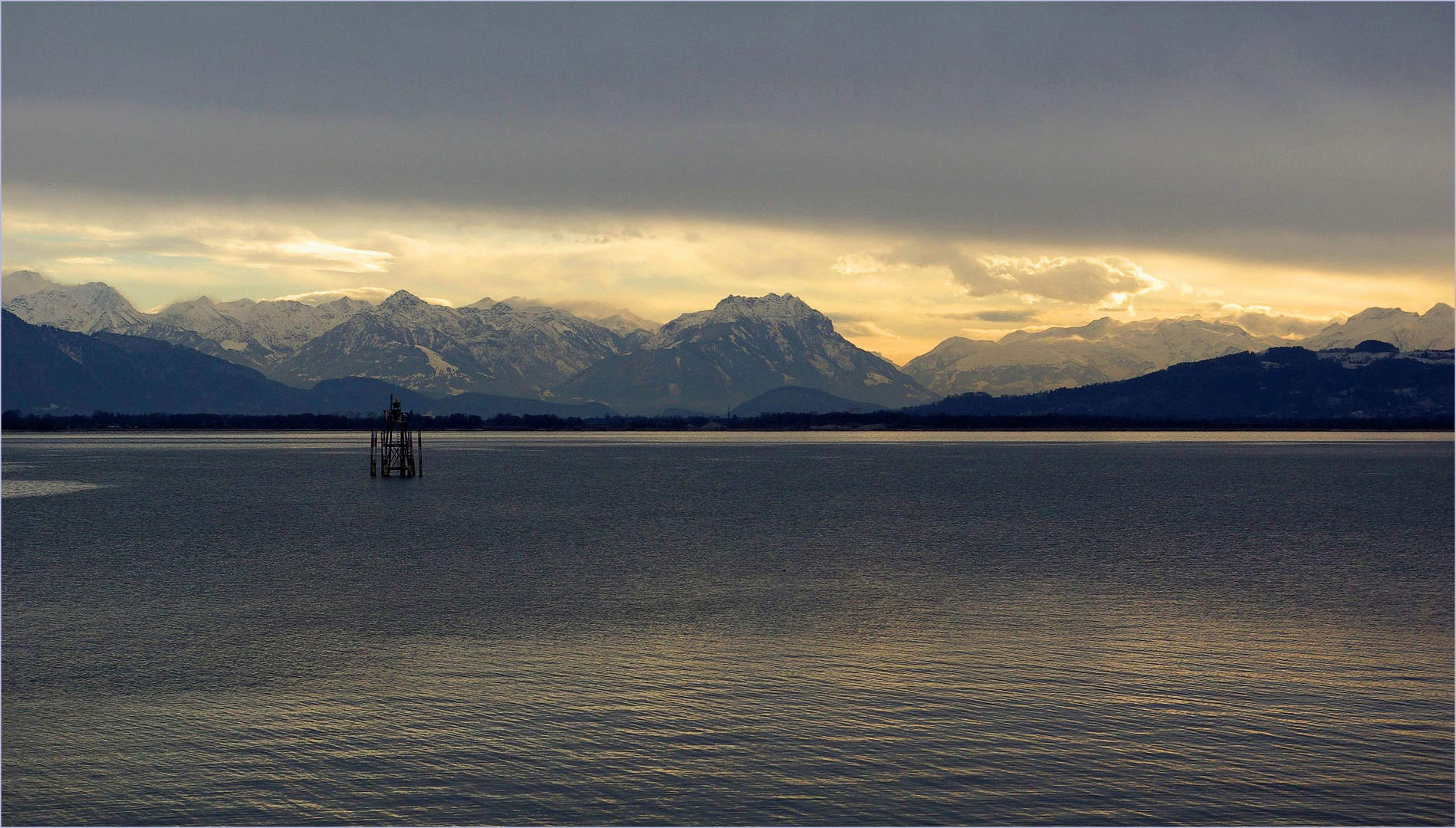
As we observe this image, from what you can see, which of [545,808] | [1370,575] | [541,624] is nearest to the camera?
[545,808]

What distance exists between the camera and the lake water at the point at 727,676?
16625 millimetres

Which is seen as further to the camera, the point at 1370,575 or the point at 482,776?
the point at 1370,575

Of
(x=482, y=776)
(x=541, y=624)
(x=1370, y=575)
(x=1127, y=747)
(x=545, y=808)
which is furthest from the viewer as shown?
(x=1370, y=575)

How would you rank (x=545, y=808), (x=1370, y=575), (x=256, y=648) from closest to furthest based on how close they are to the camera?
(x=545, y=808), (x=256, y=648), (x=1370, y=575)

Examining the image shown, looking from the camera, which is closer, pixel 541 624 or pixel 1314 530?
pixel 541 624

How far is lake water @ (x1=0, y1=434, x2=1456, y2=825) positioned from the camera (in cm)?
1662

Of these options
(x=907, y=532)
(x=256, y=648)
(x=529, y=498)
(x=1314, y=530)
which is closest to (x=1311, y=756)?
(x=256, y=648)

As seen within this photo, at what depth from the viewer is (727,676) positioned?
2391cm

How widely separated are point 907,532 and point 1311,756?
39833mm

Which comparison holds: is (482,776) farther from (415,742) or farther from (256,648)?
(256,648)

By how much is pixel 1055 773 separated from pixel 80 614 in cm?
2632

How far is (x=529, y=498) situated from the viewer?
282ft

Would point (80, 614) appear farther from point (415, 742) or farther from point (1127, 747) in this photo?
point (1127, 747)

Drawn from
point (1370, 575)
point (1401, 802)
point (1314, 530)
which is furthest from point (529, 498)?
point (1401, 802)
